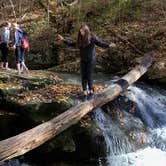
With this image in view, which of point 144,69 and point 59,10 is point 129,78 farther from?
point 59,10

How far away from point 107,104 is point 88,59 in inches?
67.1

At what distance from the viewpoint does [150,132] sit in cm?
1169

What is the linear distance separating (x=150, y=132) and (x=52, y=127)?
3648 mm

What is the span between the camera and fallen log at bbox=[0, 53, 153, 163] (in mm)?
8008

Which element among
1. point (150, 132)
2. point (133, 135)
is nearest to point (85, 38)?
point (133, 135)

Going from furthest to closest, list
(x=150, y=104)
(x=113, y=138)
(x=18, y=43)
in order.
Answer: (x=18, y=43)
(x=150, y=104)
(x=113, y=138)

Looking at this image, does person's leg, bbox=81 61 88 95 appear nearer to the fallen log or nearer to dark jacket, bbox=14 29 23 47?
the fallen log

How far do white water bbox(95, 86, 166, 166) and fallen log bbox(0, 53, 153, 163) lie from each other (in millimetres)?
Answer: 521

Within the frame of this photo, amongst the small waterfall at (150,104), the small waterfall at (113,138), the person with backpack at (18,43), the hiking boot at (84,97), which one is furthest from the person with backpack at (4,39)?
the small waterfall at (113,138)

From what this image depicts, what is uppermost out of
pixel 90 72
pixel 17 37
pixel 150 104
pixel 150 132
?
pixel 17 37

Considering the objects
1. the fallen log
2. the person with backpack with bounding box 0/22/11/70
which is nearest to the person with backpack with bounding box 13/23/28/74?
the person with backpack with bounding box 0/22/11/70

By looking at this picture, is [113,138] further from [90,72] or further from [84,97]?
[90,72]

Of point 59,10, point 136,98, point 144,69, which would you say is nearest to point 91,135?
point 136,98

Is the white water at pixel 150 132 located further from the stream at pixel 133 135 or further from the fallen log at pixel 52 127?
the fallen log at pixel 52 127
